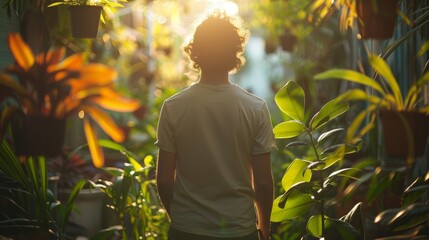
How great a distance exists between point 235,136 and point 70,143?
5314 millimetres

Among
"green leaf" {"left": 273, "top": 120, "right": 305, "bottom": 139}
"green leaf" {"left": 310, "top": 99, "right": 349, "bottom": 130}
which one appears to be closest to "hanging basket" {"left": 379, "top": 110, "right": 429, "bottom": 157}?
"green leaf" {"left": 310, "top": 99, "right": 349, "bottom": 130}

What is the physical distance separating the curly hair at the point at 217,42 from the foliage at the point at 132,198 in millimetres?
1158

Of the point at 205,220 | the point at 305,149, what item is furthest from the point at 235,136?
the point at 305,149

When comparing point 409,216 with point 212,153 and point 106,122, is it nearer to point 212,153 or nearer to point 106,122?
point 212,153

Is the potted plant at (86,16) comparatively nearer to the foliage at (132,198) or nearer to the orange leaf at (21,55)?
the foliage at (132,198)

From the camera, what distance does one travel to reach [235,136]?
2.65m

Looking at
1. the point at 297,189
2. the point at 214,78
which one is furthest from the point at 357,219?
the point at 214,78

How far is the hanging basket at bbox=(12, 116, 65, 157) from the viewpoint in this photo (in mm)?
2260

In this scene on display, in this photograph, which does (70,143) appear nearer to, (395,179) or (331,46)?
(331,46)

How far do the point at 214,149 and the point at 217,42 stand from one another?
1.30 feet

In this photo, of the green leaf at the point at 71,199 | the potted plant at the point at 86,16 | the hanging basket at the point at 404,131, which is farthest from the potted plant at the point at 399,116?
the green leaf at the point at 71,199

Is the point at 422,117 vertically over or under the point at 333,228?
over

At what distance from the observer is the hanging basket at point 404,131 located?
2.32m

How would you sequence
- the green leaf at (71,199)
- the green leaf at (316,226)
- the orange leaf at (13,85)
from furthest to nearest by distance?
the green leaf at (71,199) → the green leaf at (316,226) → the orange leaf at (13,85)
